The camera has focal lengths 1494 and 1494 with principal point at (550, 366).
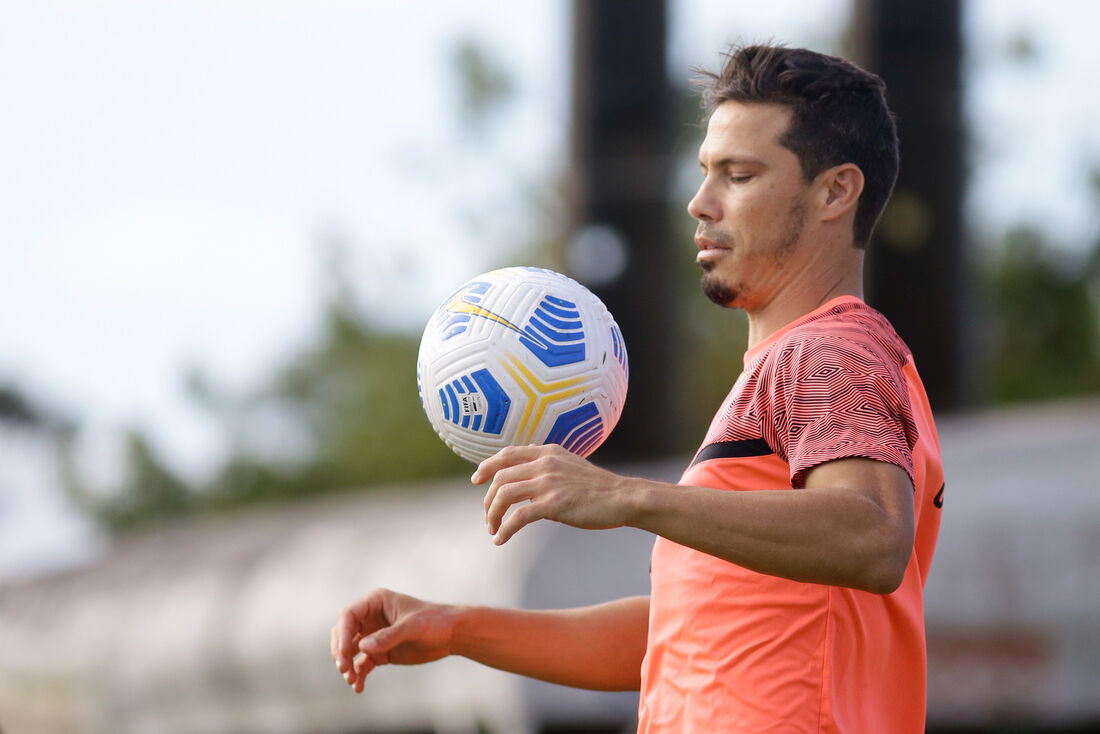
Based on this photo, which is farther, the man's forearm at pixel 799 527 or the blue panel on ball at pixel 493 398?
the blue panel on ball at pixel 493 398

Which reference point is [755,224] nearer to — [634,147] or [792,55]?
[792,55]

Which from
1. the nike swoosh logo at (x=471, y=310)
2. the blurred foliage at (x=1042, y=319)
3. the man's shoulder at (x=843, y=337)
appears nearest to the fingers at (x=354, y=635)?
the nike swoosh logo at (x=471, y=310)

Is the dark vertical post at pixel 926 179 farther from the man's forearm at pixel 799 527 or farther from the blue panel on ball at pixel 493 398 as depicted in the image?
the man's forearm at pixel 799 527

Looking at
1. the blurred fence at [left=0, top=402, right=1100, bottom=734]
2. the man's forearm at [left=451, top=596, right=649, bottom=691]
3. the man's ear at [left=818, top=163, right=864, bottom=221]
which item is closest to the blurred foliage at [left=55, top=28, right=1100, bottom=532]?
the blurred fence at [left=0, top=402, right=1100, bottom=734]

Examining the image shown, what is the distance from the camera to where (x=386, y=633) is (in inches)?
137

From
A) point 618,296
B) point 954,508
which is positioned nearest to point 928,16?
point 618,296

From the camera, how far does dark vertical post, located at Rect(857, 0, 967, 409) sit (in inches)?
455

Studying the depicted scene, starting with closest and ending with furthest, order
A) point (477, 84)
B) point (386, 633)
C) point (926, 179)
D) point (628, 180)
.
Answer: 1. point (386, 633)
2. point (926, 179)
3. point (628, 180)
4. point (477, 84)

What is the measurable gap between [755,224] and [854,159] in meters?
0.26

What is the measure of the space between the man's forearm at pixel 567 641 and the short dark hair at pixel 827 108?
1088mm

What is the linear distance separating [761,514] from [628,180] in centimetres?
951

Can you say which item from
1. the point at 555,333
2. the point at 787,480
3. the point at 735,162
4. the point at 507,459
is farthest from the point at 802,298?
the point at 507,459

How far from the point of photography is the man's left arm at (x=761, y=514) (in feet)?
8.51

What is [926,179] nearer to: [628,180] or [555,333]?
[628,180]
